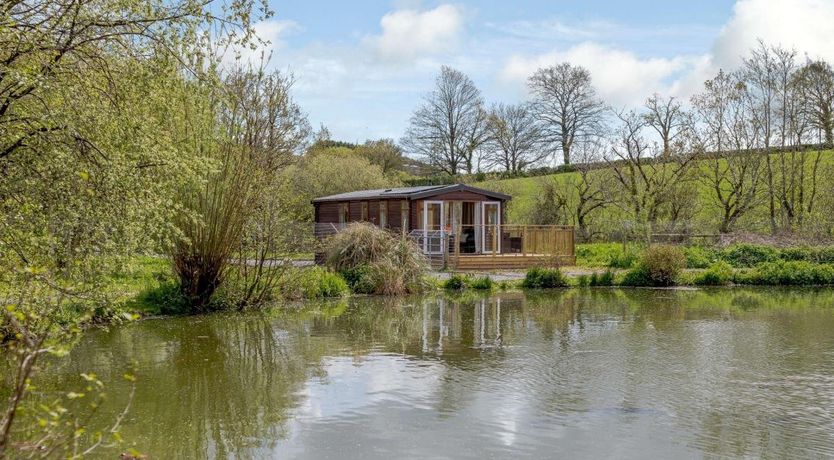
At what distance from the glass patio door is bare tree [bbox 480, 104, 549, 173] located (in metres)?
15.1

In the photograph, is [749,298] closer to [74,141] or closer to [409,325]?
[409,325]

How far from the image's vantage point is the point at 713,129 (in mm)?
31984

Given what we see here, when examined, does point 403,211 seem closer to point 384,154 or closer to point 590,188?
point 590,188

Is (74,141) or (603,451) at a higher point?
(74,141)

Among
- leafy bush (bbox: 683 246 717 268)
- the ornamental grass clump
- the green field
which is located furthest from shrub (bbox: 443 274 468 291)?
the green field

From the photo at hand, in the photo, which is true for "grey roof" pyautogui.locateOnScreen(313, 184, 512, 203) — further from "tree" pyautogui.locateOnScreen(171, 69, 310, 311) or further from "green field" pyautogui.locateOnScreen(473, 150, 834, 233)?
"tree" pyautogui.locateOnScreen(171, 69, 310, 311)

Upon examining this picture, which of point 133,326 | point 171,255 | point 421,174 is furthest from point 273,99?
point 421,174

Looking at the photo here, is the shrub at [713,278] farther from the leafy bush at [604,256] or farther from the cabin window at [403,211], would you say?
the cabin window at [403,211]

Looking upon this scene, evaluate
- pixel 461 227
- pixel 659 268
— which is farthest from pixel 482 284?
pixel 461 227

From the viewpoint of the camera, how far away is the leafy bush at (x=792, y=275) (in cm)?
2117

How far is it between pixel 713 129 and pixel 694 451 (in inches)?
1117

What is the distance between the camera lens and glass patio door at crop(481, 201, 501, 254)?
2704 centimetres

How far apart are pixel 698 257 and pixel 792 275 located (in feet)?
12.5

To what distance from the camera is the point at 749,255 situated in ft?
81.5
